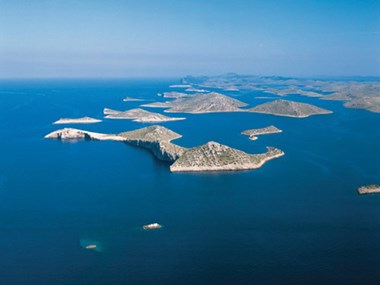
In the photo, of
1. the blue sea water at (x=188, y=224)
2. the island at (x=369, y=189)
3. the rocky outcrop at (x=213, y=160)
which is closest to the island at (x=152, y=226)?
the blue sea water at (x=188, y=224)

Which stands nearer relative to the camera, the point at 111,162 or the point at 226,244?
the point at 226,244

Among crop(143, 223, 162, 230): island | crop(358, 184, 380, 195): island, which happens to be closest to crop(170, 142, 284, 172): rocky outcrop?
crop(358, 184, 380, 195): island

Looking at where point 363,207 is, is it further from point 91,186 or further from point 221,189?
point 91,186

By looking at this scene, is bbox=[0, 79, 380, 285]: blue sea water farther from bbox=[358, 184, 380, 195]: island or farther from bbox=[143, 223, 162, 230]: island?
bbox=[358, 184, 380, 195]: island

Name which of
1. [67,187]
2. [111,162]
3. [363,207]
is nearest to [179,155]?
[111,162]

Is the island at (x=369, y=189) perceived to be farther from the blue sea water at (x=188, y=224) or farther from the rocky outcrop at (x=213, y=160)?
the rocky outcrop at (x=213, y=160)
